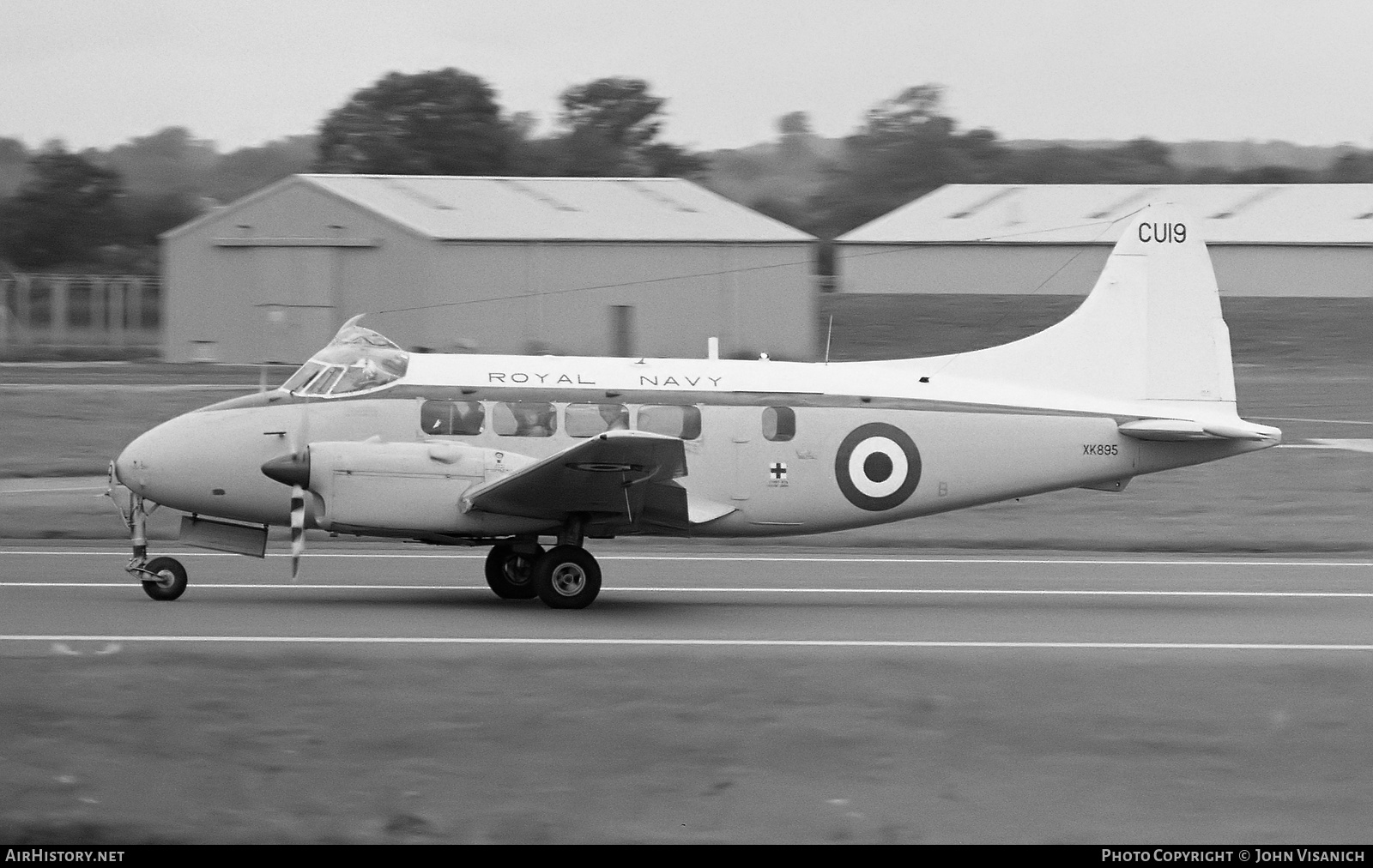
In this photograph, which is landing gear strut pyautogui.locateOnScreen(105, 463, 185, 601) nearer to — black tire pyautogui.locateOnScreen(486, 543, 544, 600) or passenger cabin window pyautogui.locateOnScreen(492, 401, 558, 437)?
black tire pyautogui.locateOnScreen(486, 543, 544, 600)

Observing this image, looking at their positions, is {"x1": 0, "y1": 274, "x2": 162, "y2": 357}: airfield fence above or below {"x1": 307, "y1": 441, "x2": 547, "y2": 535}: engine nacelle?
above

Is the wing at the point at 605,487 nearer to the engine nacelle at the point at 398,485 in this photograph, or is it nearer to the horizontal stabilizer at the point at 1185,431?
the engine nacelle at the point at 398,485

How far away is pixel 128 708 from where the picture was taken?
420 inches

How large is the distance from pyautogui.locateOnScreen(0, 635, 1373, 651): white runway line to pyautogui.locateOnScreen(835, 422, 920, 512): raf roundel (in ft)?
7.92

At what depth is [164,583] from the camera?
49.6ft

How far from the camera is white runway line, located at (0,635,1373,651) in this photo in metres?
13.2

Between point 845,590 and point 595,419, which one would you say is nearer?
point 595,419

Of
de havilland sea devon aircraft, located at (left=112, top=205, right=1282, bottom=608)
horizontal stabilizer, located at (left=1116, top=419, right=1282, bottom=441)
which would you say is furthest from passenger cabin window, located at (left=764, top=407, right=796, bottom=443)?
horizontal stabilizer, located at (left=1116, top=419, right=1282, bottom=441)

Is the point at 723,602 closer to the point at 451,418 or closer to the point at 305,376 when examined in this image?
the point at 451,418

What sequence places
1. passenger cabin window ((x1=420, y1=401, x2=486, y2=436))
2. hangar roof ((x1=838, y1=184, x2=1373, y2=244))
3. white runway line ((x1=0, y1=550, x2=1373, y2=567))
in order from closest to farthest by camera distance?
passenger cabin window ((x1=420, y1=401, x2=486, y2=436)) < white runway line ((x1=0, y1=550, x2=1373, y2=567)) < hangar roof ((x1=838, y1=184, x2=1373, y2=244))

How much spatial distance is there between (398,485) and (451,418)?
0.97m

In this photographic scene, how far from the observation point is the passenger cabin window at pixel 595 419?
15711 mm

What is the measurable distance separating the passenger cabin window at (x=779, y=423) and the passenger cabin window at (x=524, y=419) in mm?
2190

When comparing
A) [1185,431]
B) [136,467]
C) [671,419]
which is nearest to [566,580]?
[671,419]
